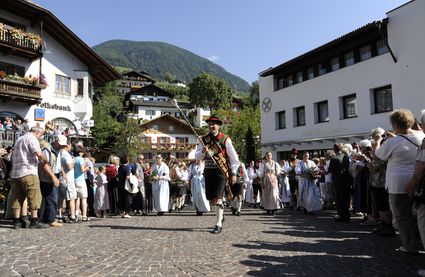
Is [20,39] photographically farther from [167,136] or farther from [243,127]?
[167,136]

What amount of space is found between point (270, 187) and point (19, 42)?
1793cm

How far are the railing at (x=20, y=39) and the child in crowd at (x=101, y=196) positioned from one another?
13499mm

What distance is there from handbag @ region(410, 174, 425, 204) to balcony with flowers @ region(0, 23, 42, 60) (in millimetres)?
22160

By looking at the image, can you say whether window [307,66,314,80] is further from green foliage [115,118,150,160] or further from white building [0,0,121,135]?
green foliage [115,118,150,160]

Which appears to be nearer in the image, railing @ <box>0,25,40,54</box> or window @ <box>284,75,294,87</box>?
railing @ <box>0,25,40,54</box>

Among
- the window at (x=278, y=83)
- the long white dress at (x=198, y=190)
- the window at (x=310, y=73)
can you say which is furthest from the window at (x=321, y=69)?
the long white dress at (x=198, y=190)

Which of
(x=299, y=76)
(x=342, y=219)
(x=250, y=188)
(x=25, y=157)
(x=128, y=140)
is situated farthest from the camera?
(x=128, y=140)

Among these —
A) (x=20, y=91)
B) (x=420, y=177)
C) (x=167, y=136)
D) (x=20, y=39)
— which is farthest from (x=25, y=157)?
(x=167, y=136)

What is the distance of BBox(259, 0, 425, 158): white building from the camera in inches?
737

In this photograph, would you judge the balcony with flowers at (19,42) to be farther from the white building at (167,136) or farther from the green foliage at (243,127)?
the white building at (167,136)

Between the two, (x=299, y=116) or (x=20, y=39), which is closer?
(x=20, y=39)

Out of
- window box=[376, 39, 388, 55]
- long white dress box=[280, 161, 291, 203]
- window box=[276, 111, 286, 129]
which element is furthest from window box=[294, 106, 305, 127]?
long white dress box=[280, 161, 291, 203]

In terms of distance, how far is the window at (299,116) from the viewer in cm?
2667

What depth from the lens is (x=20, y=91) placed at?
21.4 meters
